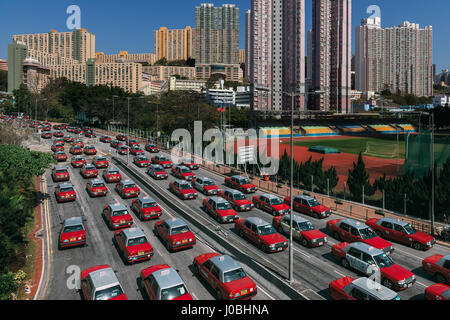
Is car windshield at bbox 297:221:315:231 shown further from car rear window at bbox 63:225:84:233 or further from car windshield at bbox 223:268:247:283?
car rear window at bbox 63:225:84:233

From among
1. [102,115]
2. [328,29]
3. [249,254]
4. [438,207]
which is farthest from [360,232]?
[328,29]

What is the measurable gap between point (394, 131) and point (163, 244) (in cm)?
12888

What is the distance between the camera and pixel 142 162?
4394 centimetres

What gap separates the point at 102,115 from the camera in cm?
8575

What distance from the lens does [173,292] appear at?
13.1 metres

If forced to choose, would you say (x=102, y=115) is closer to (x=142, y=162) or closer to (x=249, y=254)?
(x=142, y=162)

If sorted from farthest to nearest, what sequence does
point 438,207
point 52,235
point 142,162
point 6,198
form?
point 142,162
point 438,207
point 52,235
point 6,198

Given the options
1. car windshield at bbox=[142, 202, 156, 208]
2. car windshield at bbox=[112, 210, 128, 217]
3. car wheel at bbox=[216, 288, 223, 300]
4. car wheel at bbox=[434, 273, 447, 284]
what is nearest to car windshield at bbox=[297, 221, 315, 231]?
car wheel at bbox=[434, 273, 447, 284]

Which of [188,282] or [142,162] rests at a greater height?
[142,162]

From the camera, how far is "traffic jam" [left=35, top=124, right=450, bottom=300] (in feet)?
45.9

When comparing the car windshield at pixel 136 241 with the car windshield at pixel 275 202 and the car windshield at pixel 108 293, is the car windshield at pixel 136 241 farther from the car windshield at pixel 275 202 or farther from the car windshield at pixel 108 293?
the car windshield at pixel 275 202

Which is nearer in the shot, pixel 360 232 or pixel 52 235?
pixel 360 232
